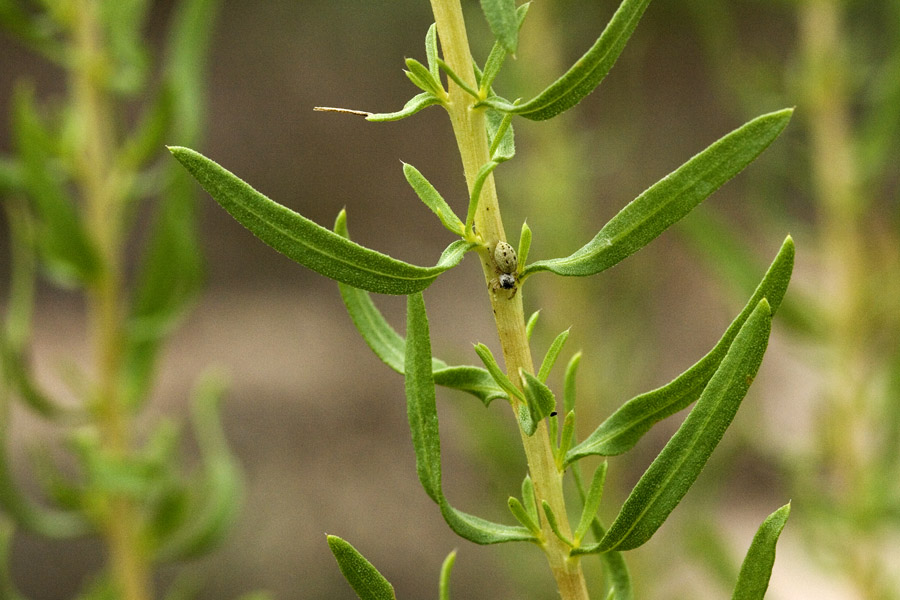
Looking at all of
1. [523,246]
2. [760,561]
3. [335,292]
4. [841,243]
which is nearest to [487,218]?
[523,246]

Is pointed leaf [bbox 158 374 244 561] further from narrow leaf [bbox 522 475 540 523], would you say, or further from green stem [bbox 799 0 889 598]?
green stem [bbox 799 0 889 598]

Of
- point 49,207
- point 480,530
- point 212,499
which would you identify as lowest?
point 212,499

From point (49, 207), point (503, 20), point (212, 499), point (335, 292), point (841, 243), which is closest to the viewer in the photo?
point (503, 20)

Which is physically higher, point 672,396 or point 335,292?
point 672,396

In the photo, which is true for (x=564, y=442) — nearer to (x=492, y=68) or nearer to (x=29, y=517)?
(x=492, y=68)

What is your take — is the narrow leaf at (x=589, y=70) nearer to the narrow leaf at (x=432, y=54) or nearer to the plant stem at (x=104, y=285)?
the narrow leaf at (x=432, y=54)
